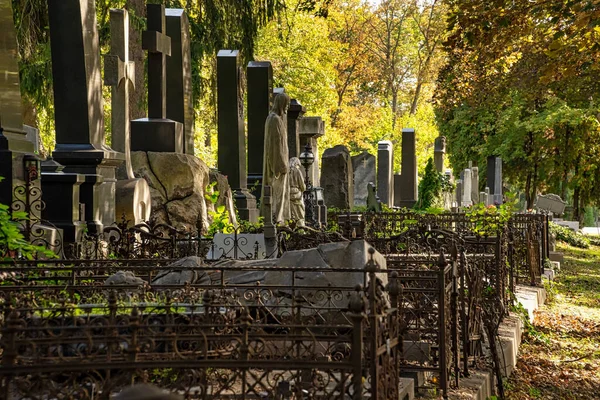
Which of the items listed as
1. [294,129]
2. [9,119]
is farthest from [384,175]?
[9,119]

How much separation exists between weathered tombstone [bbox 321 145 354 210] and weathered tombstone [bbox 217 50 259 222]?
5518 mm

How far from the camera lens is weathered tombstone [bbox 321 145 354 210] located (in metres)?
25.2

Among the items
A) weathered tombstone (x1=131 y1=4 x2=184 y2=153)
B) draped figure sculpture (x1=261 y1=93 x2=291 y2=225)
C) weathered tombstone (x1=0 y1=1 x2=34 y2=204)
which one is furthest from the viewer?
weathered tombstone (x1=131 y1=4 x2=184 y2=153)

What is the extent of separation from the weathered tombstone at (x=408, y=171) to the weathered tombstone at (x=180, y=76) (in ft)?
51.7

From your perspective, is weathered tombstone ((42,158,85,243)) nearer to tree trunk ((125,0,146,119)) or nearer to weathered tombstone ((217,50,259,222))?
weathered tombstone ((217,50,259,222))

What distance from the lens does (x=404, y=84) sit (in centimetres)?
5450

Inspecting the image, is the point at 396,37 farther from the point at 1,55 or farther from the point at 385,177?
the point at 1,55

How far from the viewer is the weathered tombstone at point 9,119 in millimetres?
Result: 10750

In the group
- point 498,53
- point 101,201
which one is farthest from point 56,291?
point 498,53

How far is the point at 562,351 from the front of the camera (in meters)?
11.3

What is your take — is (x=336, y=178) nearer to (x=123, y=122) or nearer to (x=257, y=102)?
(x=257, y=102)

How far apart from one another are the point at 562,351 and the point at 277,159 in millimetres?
5925

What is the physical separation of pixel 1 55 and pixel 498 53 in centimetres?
735

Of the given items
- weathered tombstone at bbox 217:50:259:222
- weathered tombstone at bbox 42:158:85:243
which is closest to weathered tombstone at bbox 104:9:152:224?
weathered tombstone at bbox 42:158:85:243
